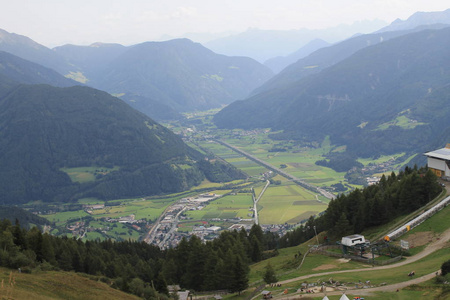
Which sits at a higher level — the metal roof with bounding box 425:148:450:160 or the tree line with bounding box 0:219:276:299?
the metal roof with bounding box 425:148:450:160

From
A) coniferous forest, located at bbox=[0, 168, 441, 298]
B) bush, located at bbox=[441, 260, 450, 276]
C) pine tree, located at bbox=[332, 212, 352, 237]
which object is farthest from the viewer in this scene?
pine tree, located at bbox=[332, 212, 352, 237]

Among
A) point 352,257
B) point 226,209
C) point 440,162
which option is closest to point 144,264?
point 352,257

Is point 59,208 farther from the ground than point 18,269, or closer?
closer

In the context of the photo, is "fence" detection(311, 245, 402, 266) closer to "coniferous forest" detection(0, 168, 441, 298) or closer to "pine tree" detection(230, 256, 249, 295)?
"coniferous forest" detection(0, 168, 441, 298)

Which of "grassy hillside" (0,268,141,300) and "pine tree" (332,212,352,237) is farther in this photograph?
"pine tree" (332,212,352,237)

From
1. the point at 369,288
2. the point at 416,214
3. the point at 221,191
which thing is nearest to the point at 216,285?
the point at 369,288

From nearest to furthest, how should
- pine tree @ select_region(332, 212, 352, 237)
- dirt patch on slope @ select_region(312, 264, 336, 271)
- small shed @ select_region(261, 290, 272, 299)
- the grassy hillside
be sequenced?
the grassy hillside, small shed @ select_region(261, 290, 272, 299), dirt patch on slope @ select_region(312, 264, 336, 271), pine tree @ select_region(332, 212, 352, 237)

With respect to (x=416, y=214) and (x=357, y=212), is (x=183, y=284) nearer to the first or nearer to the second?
(x=357, y=212)

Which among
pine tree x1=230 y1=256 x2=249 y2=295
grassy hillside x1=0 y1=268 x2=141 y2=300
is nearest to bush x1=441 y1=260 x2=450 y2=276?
pine tree x1=230 y1=256 x2=249 y2=295
